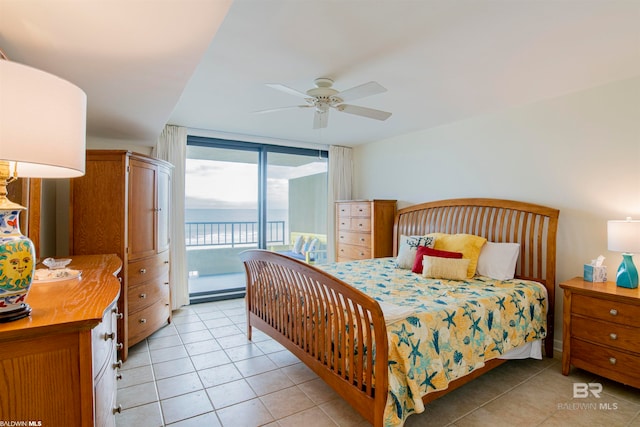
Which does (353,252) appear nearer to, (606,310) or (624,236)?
(606,310)

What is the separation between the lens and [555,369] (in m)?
2.77

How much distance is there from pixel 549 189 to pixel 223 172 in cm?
417

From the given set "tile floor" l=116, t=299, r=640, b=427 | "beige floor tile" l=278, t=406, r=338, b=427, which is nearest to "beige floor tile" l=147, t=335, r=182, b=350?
"tile floor" l=116, t=299, r=640, b=427

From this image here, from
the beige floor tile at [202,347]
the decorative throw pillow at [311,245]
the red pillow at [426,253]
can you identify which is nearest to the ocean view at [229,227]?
the decorative throw pillow at [311,245]

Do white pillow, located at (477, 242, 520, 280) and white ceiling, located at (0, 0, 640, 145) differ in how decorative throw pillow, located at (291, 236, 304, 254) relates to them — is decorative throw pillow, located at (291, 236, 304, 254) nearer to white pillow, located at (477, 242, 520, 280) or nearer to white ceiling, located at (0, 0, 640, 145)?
white ceiling, located at (0, 0, 640, 145)

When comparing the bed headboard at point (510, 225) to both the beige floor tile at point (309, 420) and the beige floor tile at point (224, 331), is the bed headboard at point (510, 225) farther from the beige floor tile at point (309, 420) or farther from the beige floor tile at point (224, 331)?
the beige floor tile at point (224, 331)

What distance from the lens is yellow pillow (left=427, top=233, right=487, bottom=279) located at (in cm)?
323

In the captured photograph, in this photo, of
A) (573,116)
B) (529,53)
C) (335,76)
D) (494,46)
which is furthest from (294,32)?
(573,116)

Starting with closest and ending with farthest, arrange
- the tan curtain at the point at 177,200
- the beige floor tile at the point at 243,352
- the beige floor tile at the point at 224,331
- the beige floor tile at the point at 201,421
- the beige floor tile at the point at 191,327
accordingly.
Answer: the beige floor tile at the point at 201,421 < the beige floor tile at the point at 243,352 < the beige floor tile at the point at 224,331 < the beige floor tile at the point at 191,327 < the tan curtain at the point at 177,200

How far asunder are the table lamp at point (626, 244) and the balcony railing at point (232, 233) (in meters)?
4.15

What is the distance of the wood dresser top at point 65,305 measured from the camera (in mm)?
927

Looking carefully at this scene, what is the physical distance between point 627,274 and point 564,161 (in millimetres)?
1140

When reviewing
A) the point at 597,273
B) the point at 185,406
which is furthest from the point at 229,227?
the point at 597,273

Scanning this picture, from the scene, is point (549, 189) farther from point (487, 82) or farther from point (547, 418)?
point (547, 418)
